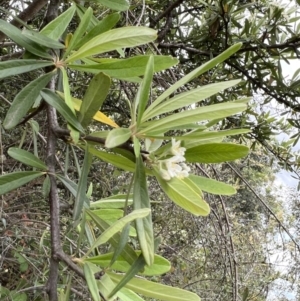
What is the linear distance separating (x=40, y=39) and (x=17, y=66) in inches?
1.4

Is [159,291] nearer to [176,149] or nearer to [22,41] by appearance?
[176,149]

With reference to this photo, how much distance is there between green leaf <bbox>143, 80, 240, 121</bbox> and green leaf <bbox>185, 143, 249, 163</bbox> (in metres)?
0.04

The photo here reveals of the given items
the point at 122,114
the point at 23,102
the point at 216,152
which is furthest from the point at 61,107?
the point at 122,114

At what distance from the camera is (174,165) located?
1.10ft

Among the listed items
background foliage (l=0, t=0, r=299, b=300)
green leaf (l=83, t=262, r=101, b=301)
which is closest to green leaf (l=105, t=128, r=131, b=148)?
background foliage (l=0, t=0, r=299, b=300)

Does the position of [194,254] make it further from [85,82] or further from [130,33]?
[130,33]

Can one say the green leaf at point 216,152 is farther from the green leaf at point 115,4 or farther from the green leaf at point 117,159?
the green leaf at point 115,4

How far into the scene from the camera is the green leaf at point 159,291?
13.7 inches

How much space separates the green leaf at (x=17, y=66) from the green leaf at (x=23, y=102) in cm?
1

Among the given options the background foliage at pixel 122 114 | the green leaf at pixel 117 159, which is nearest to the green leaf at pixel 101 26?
the background foliage at pixel 122 114

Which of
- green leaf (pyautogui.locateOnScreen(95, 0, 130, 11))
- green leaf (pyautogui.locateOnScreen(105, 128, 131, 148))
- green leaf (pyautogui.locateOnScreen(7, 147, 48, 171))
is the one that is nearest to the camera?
green leaf (pyautogui.locateOnScreen(105, 128, 131, 148))

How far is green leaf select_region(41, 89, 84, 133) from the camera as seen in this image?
1.20 feet

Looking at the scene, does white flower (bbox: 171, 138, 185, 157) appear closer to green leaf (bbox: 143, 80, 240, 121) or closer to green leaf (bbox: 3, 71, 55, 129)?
green leaf (bbox: 143, 80, 240, 121)

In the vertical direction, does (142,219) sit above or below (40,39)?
below
